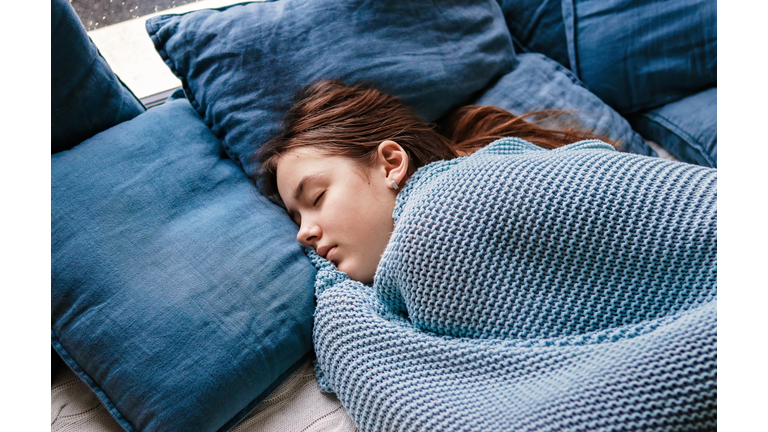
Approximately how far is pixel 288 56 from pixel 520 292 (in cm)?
71

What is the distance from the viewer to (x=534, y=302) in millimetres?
739

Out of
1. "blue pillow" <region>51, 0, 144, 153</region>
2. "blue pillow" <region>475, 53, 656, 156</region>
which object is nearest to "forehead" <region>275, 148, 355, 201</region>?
"blue pillow" <region>51, 0, 144, 153</region>

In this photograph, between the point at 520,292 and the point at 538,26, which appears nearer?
the point at 520,292

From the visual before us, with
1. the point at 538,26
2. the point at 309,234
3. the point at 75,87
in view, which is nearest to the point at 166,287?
the point at 309,234

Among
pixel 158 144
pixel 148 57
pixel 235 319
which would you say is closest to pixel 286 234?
pixel 235 319

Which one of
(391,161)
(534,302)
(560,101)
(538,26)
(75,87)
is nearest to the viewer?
(534,302)

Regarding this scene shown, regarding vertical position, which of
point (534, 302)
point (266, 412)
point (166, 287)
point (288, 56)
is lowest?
point (266, 412)

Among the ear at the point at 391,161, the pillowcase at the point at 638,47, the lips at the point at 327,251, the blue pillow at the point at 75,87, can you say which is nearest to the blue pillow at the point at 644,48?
the pillowcase at the point at 638,47

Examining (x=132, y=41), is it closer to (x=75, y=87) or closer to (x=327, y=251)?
→ (x=75, y=87)

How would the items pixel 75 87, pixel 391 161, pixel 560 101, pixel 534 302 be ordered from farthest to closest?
pixel 560 101 → pixel 391 161 → pixel 75 87 → pixel 534 302

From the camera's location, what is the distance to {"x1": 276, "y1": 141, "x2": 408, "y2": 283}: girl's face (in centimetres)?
92

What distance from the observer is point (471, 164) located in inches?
34.1

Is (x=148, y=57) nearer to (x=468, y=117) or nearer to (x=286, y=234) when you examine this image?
(x=286, y=234)

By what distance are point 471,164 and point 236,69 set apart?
560mm
